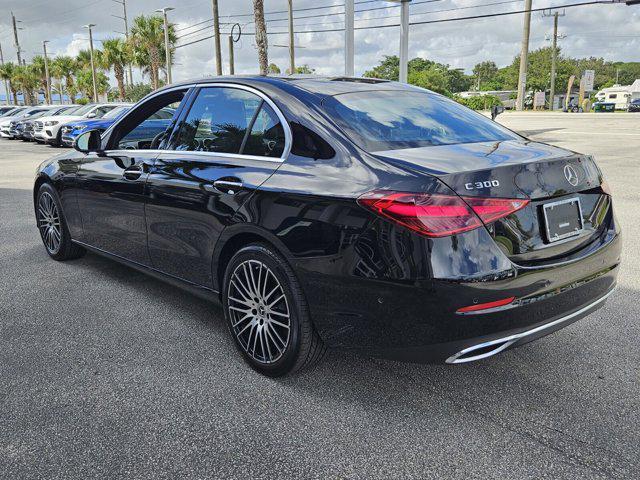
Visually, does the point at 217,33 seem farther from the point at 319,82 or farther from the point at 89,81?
the point at 89,81

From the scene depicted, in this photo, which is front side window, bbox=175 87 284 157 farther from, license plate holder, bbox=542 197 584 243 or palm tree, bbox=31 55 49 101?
palm tree, bbox=31 55 49 101

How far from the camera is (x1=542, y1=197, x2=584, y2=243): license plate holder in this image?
8.42ft

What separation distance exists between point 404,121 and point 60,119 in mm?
21617

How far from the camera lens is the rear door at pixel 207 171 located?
10.2 feet

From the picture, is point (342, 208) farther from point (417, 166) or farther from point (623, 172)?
point (623, 172)

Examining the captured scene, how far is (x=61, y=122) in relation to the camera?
21516mm

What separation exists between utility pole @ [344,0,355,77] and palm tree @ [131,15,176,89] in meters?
34.5

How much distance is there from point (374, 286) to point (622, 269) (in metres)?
3.39

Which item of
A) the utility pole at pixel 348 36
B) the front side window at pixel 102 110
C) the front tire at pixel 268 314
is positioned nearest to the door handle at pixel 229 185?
the front tire at pixel 268 314

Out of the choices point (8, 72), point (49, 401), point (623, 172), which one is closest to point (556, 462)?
point (49, 401)

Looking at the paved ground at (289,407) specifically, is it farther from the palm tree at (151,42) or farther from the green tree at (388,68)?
the green tree at (388,68)

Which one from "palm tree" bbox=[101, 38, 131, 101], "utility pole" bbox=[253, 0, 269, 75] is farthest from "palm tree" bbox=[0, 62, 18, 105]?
"utility pole" bbox=[253, 0, 269, 75]

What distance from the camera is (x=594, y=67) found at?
11694 cm

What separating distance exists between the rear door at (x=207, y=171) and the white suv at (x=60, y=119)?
60.1ft
